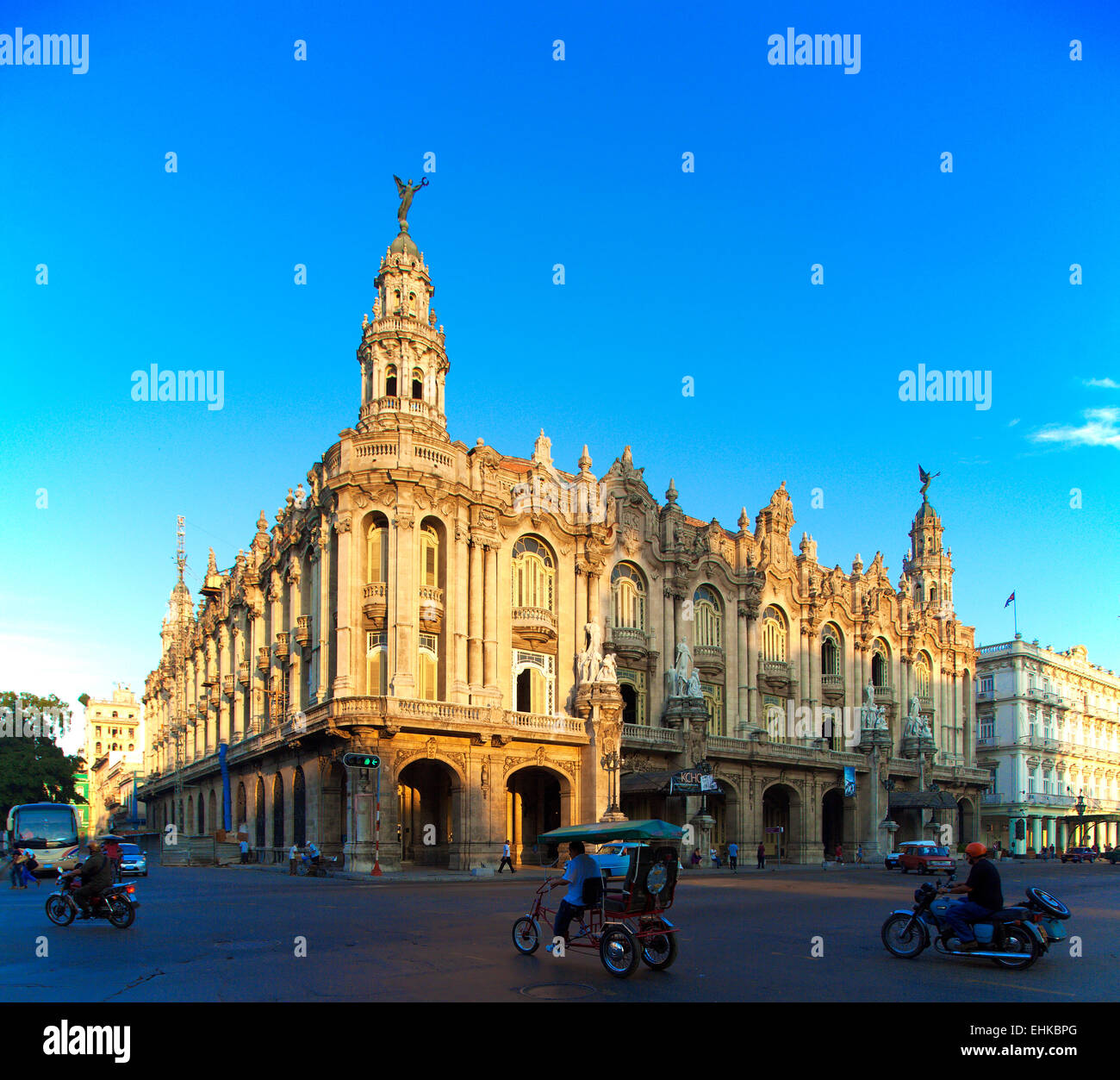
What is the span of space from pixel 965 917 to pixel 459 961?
651cm

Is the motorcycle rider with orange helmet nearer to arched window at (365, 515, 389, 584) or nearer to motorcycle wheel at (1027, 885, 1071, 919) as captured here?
motorcycle wheel at (1027, 885, 1071, 919)

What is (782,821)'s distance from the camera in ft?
210

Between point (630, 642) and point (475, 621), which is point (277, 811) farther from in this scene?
point (630, 642)

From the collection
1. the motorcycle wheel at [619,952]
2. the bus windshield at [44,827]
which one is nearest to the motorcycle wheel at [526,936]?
the motorcycle wheel at [619,952]

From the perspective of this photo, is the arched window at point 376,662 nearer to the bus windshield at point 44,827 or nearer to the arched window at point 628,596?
the bus windshield at point 44,827

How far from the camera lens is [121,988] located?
11.5 meters

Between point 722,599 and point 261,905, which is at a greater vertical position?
point 722,599

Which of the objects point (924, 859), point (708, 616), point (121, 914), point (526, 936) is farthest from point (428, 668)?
point (526, 936)

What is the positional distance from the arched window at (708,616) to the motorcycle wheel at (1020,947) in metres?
46.4

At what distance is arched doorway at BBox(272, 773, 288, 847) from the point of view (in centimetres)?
5241
